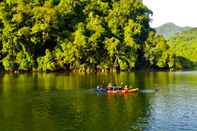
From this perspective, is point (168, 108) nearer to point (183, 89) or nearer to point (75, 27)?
point (183, 89)

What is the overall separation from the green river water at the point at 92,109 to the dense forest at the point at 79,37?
3979 centimetres

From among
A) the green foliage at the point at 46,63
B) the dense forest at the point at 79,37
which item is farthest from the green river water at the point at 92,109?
the dense forest at the point at 79,37

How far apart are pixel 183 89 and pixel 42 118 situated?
34.9m

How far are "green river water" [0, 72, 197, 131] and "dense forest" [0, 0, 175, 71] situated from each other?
39.8m

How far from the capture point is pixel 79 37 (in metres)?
122

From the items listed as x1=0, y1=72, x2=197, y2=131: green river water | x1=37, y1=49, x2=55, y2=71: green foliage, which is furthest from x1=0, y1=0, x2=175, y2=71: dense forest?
x1=0, y1=72, x2=197, y2=131: green river water

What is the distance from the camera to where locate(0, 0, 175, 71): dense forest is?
119500mm

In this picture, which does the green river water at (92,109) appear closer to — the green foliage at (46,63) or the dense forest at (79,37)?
the green foliage at (46,63)

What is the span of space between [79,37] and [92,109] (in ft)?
219

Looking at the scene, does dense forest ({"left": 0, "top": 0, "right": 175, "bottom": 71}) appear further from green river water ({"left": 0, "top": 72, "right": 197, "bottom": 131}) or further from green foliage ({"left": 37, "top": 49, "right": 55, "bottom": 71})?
green river water ({"left": 0, "top": 72, "right": 197, "bottom": 131})

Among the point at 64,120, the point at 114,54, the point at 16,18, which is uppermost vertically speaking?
the point at 16,18

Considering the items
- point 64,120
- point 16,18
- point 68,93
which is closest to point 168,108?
point 64,120

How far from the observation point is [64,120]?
163 feet

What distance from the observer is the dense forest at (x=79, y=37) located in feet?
392
